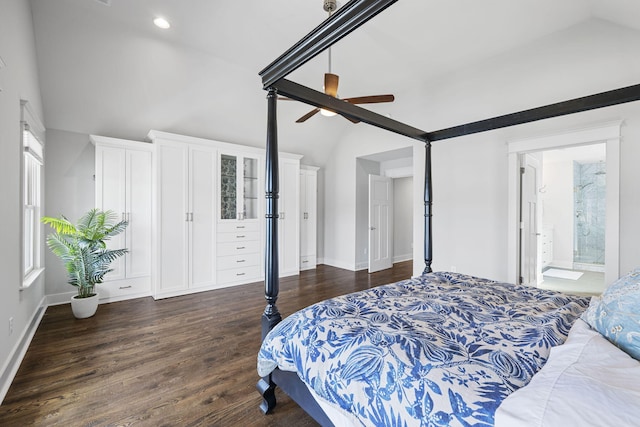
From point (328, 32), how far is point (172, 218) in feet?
11.8

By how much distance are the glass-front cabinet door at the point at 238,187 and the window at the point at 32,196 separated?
210 centimetres

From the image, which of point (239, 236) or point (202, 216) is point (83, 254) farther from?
point (239, 236)

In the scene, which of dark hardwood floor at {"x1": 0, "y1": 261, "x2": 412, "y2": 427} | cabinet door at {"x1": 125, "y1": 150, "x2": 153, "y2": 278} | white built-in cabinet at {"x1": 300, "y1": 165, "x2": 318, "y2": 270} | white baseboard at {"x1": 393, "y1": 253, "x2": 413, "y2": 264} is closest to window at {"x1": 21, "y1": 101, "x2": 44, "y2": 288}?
dark hardwood floor at {"x1": 0, "y1": 261, "x2": 412, "y2": 427}

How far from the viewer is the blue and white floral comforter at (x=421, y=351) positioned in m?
0.88

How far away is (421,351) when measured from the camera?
1.06m

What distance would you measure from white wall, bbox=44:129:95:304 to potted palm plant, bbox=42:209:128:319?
28.0 inches

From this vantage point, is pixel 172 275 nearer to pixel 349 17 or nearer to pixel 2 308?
pixel 2 308

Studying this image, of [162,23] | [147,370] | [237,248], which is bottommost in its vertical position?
[147,370]

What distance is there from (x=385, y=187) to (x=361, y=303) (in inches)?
181

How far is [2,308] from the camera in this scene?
76.9 inches

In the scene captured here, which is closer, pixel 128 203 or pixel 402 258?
pixel 128 203

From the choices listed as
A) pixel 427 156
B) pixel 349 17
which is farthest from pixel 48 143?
pixel 427 156

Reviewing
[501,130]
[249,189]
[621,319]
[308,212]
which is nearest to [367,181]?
[308,212]

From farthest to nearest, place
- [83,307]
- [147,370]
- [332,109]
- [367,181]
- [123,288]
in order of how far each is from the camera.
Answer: [367,181]
[123,288]
[83,307]
[147,370]
[332,109]
